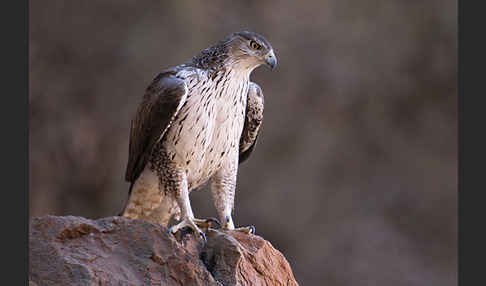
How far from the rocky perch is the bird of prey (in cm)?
41

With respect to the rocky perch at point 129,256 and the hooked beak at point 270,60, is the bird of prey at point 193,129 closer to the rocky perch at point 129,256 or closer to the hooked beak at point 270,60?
the hooked beak at point 270,60

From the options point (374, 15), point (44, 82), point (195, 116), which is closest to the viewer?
point (195, 116)

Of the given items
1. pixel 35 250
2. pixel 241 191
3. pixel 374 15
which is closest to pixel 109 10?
pixel 241 191

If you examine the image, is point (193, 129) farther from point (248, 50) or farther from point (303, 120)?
point (303, 120)

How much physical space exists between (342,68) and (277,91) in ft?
2.93

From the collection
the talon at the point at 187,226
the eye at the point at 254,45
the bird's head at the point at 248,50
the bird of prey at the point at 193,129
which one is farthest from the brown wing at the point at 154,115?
the talon at the point at 187,226

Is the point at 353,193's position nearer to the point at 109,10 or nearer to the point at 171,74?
the point at 109,10

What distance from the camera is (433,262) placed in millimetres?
7645

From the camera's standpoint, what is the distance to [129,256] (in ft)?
9.51

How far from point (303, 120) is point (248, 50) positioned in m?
4.14

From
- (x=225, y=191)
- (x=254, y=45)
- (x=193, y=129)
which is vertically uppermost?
(x=254, y=45)

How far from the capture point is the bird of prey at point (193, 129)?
3670mm

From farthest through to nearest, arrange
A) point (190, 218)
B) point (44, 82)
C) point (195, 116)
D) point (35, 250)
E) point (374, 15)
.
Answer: point (374, 15) < point (44, 82) < point (195, 116) < point (190, 218) < point (35, 250)

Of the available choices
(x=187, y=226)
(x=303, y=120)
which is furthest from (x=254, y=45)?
(x=303, y=120)
